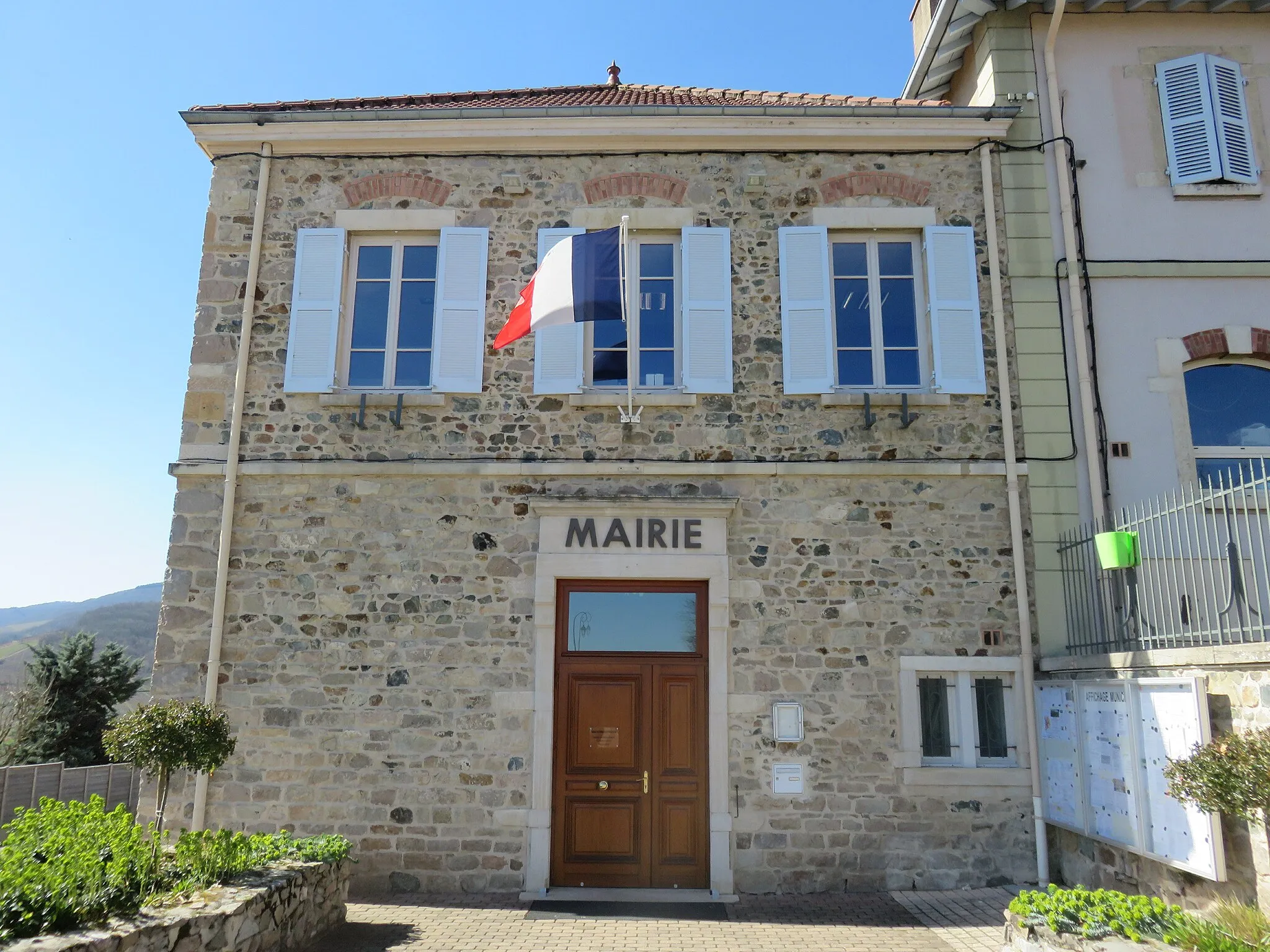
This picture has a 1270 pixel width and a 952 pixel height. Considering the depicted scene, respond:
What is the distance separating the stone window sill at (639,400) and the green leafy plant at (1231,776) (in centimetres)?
422

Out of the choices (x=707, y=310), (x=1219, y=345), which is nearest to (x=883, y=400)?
(x=707, y=310)

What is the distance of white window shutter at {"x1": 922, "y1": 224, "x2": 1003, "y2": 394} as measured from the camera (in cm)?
756

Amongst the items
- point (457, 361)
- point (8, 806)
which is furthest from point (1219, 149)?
point (8, 806)

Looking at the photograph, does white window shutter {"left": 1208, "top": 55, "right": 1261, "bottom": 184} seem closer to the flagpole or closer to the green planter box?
the green planter box

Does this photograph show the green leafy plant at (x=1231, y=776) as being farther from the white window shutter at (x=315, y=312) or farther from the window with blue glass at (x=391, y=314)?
the white window shutter at (x=315, y=312)

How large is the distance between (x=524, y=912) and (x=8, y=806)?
6.87 meters

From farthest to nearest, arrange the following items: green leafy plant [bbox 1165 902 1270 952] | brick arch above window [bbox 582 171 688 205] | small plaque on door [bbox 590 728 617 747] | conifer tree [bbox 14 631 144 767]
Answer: conifer tree [bbox 14 631 144 767] → brick arch above window [bbox 582 171 688 205] → small plaque on door [bbox 590 728 617 747] → green leafy plant [bbox 1165 902 1270 952]

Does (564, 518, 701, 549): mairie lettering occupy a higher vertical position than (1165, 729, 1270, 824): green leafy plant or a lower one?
higher

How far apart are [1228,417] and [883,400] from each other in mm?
2902

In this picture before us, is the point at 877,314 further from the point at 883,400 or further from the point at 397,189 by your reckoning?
the point at 397,189

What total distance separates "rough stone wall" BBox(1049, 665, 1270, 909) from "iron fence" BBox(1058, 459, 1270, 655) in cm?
26

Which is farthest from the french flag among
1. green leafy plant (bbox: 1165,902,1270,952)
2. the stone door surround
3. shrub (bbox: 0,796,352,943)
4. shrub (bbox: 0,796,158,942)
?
green leafy plant (bbox: 1165,902,1270,952)

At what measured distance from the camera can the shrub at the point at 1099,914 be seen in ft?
14.8

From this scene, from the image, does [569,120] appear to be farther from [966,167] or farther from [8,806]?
[8,806]
